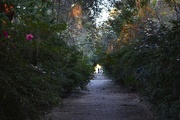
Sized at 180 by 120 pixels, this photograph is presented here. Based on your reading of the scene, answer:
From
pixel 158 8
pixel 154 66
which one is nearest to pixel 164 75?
pixel 154 66

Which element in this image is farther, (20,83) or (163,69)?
(163,69)

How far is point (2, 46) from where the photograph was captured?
5602 millimetres

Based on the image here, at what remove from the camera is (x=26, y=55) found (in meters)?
7.30

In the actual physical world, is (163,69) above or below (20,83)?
above

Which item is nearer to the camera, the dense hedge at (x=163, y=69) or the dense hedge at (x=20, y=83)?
the dense hedge at (x=20, y=83)

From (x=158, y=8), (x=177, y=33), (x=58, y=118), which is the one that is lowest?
(x=58, y=118)

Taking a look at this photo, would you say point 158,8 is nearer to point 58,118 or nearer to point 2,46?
point 58,118

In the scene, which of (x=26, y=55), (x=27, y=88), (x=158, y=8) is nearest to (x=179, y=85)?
(x=26, y=55)

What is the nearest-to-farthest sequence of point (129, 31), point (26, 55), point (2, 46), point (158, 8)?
point (2, 46)
point (26, 55)
point (129, 31)
point (158, 8)

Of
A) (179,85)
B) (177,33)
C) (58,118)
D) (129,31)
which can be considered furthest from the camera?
(129,31)

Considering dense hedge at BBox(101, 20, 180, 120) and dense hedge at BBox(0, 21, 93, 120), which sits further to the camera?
dense hedge at BBox(101, 20, 180, 120)

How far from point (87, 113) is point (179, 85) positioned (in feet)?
11.7

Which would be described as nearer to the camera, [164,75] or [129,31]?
[164,75]

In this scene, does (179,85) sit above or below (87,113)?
above
